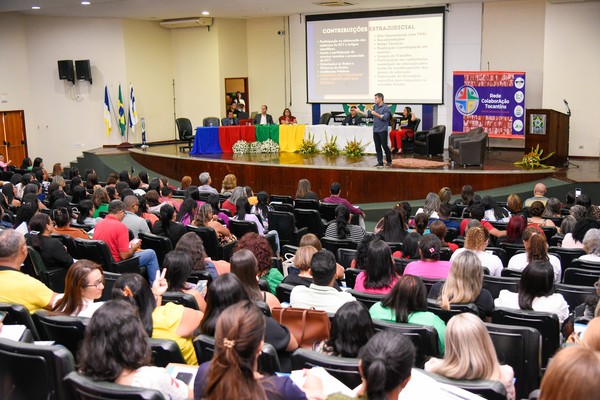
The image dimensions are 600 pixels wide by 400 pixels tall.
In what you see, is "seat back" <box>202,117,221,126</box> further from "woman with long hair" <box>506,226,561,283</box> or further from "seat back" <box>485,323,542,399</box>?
"seat back" <box>485,323,542,399</box>

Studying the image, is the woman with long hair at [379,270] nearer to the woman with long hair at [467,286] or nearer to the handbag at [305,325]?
the woman with long hair at [467,286]

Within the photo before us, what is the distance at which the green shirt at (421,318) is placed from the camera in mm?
3778

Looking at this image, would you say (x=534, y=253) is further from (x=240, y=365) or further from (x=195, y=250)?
(x=240, y=365)

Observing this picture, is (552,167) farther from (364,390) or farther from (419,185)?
(364,390)

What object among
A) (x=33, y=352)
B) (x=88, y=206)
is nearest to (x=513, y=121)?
(x=88, y=206)

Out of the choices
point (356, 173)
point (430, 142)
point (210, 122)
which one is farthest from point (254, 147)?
point (430, 142)

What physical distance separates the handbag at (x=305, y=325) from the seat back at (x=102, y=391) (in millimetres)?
1259

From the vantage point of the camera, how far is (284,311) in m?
3.82

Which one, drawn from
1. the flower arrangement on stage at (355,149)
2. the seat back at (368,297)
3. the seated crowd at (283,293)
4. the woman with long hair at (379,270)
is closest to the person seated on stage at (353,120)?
the flower arrangement on stage at (355,149)

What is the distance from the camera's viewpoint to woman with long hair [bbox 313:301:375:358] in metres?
3.15

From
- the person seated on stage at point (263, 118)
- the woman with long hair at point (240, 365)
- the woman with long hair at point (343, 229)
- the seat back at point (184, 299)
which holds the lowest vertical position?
the woman with long hair at point (343, 229)

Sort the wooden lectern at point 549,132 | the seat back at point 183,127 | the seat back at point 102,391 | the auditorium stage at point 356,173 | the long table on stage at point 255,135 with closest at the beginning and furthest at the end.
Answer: the seat back at point 102,391 < the auditorium stage at point 356,173 < the wooden lectern at point 549,132 < the long table on stage at point 255,135 < the seat back at point 183,127

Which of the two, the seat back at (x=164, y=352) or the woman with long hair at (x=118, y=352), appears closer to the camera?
the woman with long hair at (x=118, y=352)

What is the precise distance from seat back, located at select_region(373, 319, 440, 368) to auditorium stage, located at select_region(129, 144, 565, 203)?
27.7ft
